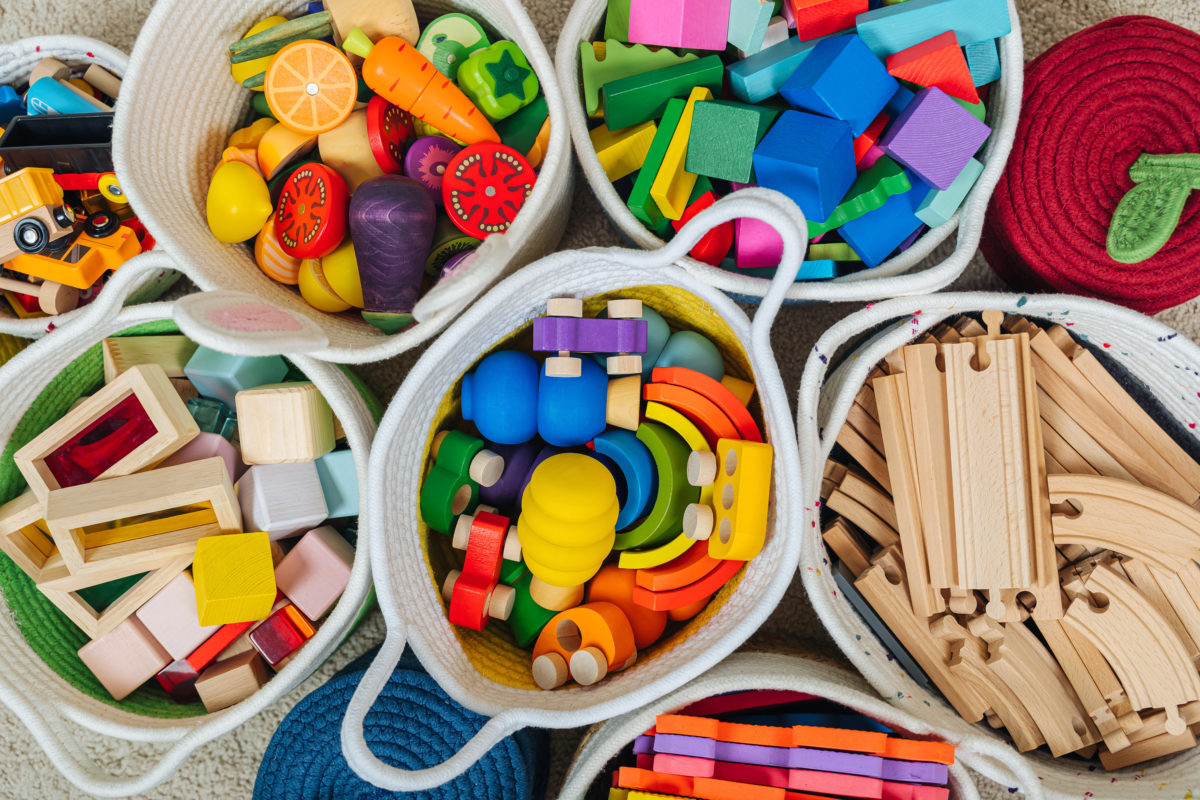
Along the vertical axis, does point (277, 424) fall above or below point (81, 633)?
above

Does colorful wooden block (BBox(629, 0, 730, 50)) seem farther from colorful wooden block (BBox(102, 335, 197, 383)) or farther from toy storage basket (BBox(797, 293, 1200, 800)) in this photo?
colorful wooden block (BBox(102, 335, 197, 383))

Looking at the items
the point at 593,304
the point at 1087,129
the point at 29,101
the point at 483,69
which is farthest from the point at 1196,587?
the point at 29,101

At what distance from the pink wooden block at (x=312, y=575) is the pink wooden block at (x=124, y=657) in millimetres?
146

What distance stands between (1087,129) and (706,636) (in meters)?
0.65

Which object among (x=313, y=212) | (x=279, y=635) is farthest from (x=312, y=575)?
(x=313, y=212)

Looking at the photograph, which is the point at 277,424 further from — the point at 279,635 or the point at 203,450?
the point at 279,635

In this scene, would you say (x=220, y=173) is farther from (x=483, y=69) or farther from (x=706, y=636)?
(x=706, y=636)

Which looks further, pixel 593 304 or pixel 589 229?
pixel 589 229

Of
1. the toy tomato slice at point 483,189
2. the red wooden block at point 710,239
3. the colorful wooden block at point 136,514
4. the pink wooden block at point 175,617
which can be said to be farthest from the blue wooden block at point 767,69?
the pink wooden block at point 175,617

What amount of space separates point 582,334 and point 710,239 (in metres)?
0.17

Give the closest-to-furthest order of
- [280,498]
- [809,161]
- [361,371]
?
[809,161], [280,498], [361,371]

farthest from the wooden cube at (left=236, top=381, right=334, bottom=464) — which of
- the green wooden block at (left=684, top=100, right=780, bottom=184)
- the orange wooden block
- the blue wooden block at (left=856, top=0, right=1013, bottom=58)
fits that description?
the blue wooden block at (left=856, top=0, right=1013, bottom=58)

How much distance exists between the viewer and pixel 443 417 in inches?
32.7

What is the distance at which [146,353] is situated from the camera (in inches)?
33.2
